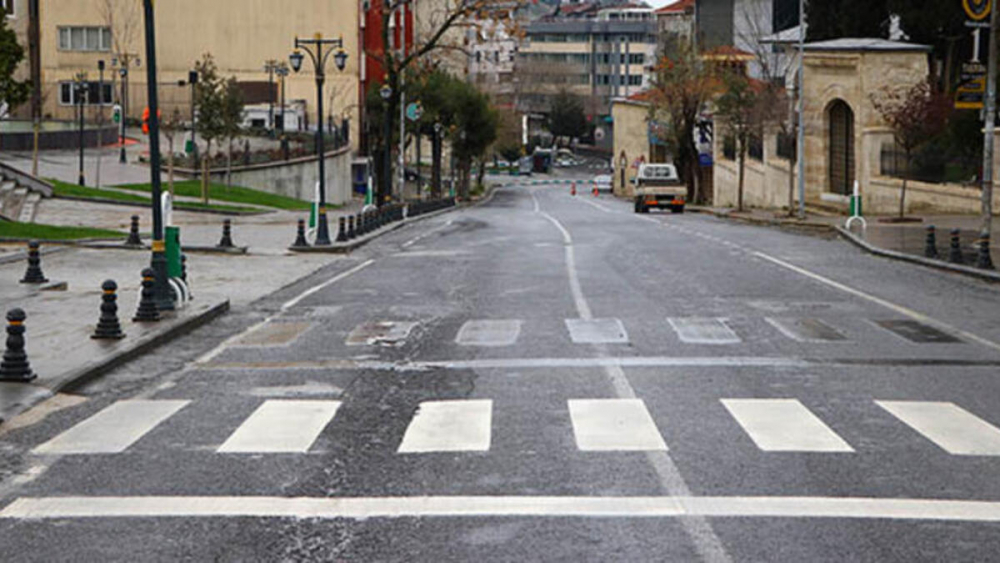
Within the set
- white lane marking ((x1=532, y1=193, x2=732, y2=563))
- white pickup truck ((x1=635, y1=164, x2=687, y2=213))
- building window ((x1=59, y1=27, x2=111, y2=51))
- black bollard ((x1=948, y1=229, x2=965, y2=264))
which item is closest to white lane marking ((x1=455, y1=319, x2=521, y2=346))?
white lane marking ((x1=532, y1=193, x2=732, y2=563))

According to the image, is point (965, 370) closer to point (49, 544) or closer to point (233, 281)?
point (49, 544)

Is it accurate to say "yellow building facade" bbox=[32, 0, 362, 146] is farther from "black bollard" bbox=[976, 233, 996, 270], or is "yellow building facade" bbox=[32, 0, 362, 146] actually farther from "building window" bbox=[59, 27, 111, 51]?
"black bollard" bbox=[976, 233, 996, 270]

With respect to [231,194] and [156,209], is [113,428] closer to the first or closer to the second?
[156,209]

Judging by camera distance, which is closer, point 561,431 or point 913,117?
point 561,431

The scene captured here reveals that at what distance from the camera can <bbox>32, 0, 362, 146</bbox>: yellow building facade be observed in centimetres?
8969

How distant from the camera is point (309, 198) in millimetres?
72750

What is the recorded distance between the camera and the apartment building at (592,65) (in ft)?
626

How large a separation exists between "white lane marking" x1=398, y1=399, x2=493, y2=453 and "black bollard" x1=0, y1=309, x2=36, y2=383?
4.02 metres

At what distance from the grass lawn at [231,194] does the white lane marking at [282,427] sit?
142 ft

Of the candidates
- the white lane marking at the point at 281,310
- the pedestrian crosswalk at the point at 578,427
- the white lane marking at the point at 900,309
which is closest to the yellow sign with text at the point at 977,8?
the white lane marking at the point at 900,309

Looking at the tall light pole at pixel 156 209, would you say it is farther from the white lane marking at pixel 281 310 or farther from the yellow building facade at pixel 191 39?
the yellow building facade at pixel 191 39

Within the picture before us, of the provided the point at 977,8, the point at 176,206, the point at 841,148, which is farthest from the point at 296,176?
the point at 977,8

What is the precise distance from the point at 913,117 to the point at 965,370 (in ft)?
104

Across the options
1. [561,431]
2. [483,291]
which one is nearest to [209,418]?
[561,431]
